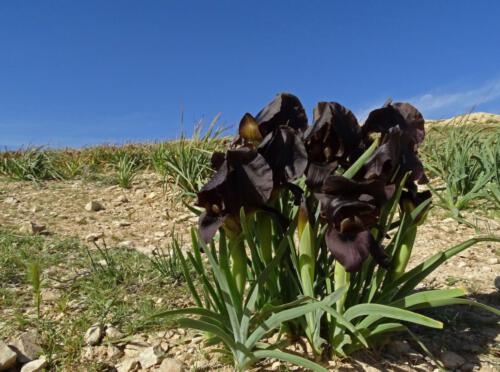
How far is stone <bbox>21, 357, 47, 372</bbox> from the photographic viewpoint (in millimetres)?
1693

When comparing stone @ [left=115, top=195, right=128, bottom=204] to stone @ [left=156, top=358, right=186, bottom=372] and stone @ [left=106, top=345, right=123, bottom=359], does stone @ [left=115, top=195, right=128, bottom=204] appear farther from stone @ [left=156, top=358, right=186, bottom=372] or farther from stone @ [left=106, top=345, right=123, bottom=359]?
stone @ [left=156, top=358, right=186, bottom=372]

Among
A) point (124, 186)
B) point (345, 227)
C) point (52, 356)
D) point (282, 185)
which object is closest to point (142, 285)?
point (52, 356)

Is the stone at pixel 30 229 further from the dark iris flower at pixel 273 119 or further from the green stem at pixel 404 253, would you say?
the green stem at pixel 404 253

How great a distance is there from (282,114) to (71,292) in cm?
164

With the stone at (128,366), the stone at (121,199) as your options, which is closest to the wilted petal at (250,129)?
the stone at (128,366)

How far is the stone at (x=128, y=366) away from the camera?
170 centimetres

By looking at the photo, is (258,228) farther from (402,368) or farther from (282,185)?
(402,368)

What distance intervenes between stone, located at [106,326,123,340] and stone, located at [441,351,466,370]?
140 centimetres

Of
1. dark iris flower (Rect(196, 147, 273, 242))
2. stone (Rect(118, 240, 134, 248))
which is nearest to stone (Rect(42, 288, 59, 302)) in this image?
stone (Rect(118, 240, 134, 248))

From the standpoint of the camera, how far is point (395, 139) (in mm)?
1368

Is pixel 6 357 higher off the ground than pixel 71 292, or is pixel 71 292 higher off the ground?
pixel 71 292

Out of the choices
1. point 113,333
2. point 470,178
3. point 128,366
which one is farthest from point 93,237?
point 470,178

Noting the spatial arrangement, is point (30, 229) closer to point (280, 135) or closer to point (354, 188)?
point (280, 135)

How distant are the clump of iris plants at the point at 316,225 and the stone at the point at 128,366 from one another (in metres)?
0.33
